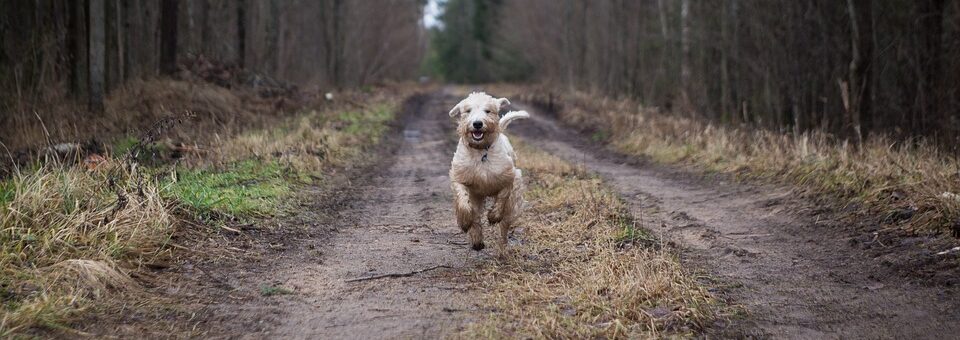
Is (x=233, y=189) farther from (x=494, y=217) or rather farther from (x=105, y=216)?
(x=494, y=217)

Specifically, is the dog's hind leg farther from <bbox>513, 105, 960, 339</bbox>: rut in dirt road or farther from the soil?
<bbox>513, 105, 960, 339</bbox>: rut in dirt road

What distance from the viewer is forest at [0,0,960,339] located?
5.07 metres

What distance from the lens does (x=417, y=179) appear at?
1209 cm

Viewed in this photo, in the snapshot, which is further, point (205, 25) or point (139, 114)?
point (205, 25)

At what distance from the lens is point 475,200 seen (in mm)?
6926

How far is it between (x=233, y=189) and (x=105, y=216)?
101 inches

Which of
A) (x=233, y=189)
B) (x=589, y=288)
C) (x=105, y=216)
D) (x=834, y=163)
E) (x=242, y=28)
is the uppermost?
(x=242, y=28)

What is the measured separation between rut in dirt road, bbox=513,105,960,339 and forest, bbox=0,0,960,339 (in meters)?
0.03

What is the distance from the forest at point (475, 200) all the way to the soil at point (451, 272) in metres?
0.03

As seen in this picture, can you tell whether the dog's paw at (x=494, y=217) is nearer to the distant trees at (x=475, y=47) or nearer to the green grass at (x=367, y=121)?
the green grass at (x=367, y=121)

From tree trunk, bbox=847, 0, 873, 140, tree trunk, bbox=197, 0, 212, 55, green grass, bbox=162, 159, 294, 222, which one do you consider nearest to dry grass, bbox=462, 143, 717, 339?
green grass, bbox=162, 159, 294, 222

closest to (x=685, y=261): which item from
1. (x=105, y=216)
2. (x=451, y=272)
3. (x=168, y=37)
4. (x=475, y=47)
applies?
(x=451, y=272)

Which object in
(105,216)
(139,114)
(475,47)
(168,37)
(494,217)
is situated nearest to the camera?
(105,216)

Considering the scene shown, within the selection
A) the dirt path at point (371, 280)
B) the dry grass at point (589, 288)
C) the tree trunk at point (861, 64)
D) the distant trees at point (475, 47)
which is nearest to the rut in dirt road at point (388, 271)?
the dirt path at point (371, 280)
